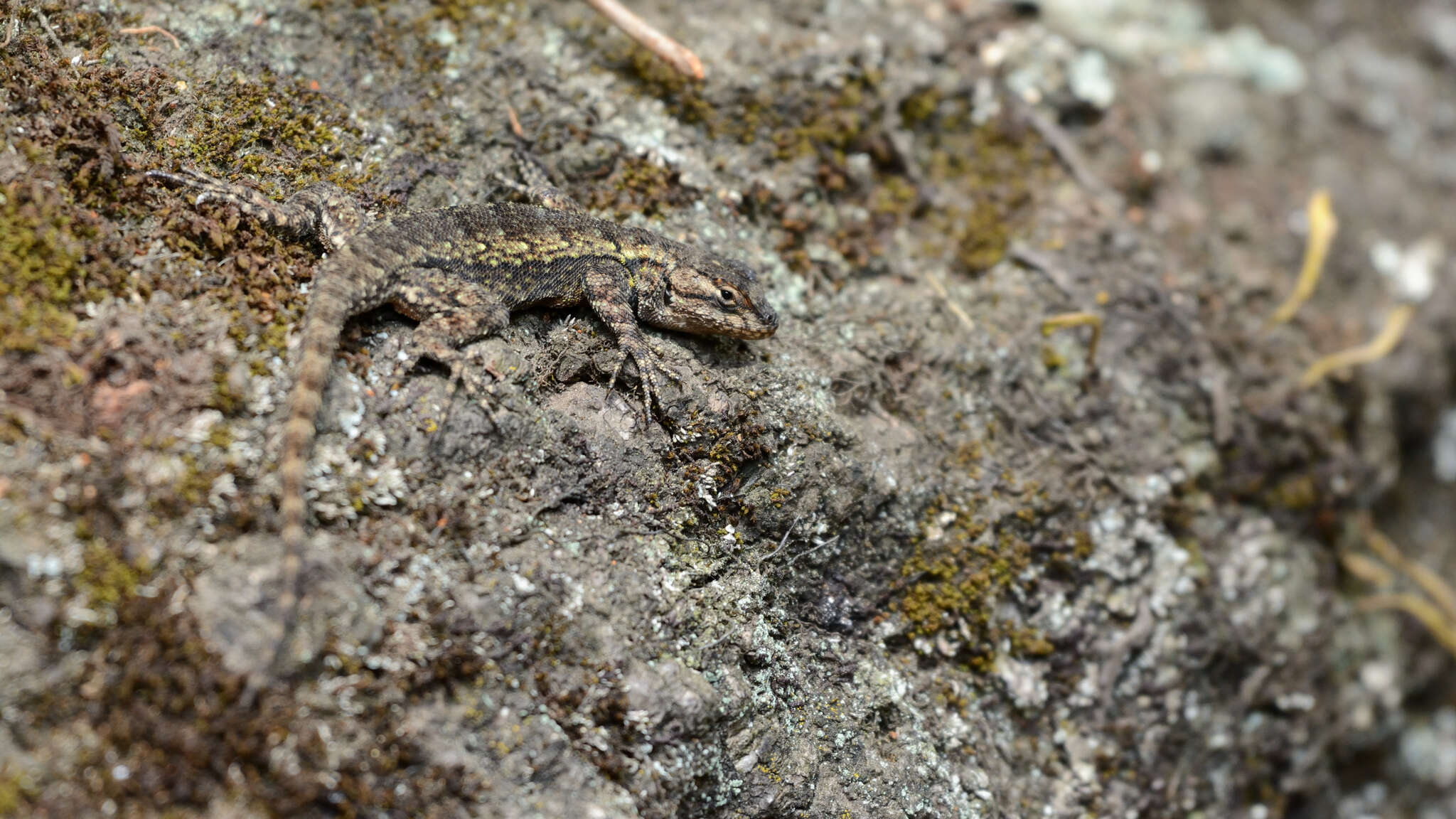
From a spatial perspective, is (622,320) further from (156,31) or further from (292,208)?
(156,31)

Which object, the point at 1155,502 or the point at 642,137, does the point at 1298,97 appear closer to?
the point at 1155,502

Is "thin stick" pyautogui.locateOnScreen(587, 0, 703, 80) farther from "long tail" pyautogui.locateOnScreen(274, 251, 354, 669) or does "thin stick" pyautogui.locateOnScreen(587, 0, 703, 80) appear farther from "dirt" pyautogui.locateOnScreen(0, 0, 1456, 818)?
"long tail" pyautogui.locateOnScreen(274, 251, 354, 669)

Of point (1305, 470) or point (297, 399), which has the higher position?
point (297, 399)

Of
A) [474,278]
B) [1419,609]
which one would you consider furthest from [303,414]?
[1419,609]

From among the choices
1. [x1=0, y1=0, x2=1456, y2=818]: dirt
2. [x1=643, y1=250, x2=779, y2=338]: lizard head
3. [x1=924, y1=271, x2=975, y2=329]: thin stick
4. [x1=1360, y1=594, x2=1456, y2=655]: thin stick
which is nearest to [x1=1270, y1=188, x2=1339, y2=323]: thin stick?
[x1=0, y1=0, x2=1456, y2=818]: dirt

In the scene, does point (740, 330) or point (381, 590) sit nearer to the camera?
point (381, 590)

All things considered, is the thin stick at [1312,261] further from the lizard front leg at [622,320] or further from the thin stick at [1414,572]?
the lizard front leg at [622,320]

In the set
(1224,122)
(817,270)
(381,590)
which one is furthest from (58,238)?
(1224,122)
